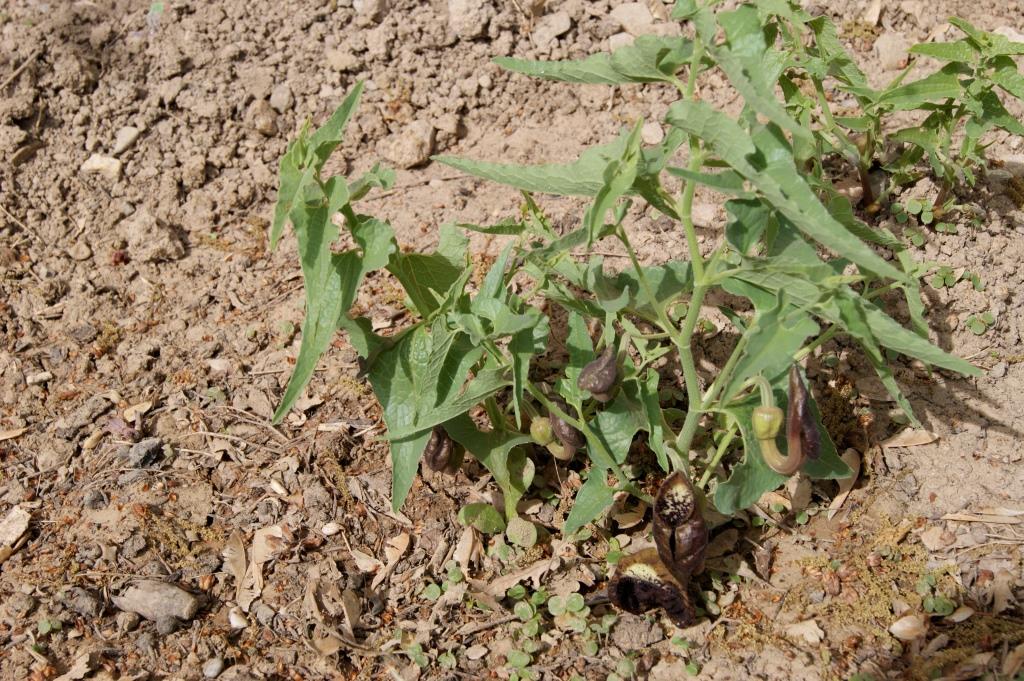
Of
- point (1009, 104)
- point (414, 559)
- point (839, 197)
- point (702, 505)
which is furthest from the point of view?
point (1009, 104)

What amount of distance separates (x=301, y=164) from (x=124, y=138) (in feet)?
8.37

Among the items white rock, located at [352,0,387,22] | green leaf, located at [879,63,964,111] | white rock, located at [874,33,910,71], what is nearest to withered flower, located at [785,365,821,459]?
green leaf, located at [879,63,964,111]

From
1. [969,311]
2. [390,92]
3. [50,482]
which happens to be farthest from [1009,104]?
[50,482]

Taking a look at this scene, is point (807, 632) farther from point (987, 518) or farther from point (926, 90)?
point (926, 90)

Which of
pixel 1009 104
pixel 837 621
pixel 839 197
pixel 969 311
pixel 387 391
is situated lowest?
pixel 837 621

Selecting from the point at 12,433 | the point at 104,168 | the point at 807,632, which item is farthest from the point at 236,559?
the point at 104,168

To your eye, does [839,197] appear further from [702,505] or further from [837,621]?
[837,621]

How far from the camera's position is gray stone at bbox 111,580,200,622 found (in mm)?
3119

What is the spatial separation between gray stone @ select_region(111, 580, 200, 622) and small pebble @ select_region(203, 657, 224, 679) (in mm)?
186

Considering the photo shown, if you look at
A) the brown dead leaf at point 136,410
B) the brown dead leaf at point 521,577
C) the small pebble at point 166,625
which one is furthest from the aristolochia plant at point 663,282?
the brown dead leaf at point 136,410

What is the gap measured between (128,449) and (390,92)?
82.9 inches

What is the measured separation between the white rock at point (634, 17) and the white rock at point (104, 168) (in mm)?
2493

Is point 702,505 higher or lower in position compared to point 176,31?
lower

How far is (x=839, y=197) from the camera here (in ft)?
8.84
